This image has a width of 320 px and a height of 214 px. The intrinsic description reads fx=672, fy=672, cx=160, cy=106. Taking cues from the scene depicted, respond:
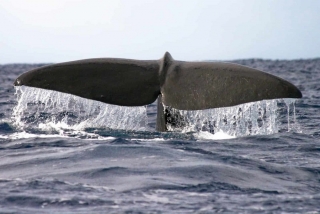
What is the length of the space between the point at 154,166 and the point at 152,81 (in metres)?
2.08

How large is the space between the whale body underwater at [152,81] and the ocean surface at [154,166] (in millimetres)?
149

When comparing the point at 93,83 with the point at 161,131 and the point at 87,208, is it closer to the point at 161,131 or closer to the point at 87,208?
the point at 161,131

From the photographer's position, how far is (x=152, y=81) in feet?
28.2

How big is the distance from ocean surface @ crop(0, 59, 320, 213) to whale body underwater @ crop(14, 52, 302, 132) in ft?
0.49

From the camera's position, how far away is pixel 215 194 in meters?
5.71

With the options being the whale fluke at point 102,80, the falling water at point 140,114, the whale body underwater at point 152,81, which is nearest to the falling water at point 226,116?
the falling water at point 140,114

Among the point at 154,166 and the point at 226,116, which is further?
the point at 226,116

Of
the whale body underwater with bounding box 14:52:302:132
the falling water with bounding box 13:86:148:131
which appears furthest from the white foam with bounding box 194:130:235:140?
the falling water with bounding box 13:86:148:131

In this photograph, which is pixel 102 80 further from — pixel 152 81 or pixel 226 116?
pixel 226 116

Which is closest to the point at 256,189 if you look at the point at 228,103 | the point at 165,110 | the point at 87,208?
the point at 87,208

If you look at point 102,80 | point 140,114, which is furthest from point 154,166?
point 140,114

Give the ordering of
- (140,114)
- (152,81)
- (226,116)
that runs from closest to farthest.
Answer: (226,116) < (152,81) < (140,114)

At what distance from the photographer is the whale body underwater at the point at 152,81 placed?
317 inches

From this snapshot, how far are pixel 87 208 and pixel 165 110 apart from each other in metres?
3.70
